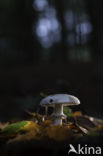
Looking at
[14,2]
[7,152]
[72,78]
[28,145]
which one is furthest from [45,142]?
[14,2]

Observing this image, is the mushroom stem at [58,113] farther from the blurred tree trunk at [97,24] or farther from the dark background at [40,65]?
the blurred tree trunk at [97,24]

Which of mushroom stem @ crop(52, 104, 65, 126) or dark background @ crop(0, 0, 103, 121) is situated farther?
dark background @ crop(0, 0, 103, 121)

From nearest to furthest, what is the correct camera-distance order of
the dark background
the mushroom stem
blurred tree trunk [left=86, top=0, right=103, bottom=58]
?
1. the mushroom stem
2. the dark background
3. blurred tree trunk [left=86, top=0, right=103, bottom=58]

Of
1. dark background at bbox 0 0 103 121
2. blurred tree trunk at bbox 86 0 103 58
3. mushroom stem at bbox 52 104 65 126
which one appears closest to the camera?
mushroom stem at bbox 52 104 65 126

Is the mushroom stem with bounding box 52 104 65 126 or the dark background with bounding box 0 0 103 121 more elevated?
the dark background with bounding box 0 0 103 121

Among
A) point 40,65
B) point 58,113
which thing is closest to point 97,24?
point 40,65

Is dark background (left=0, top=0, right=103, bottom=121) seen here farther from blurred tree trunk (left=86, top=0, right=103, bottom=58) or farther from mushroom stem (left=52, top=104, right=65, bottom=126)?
mushroom stem (left=52, top=104, right=65, bottom=126)

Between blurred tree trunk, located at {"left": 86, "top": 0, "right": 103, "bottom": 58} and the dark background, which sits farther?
blurred tree trunk, located at {"left": 86, "top": 0, "right": 103, "bottom": 58}

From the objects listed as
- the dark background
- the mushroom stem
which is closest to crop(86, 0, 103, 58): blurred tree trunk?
the dark background
